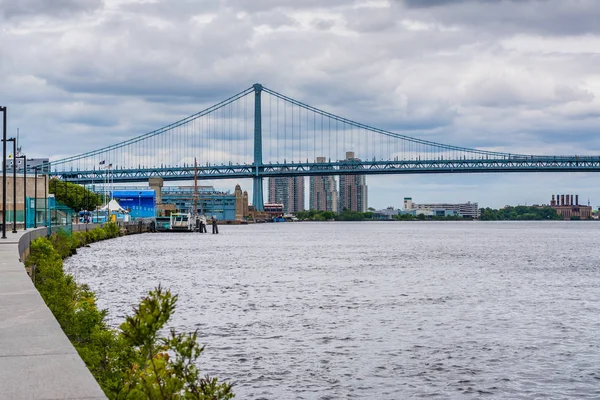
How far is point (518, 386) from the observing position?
14.0 meters

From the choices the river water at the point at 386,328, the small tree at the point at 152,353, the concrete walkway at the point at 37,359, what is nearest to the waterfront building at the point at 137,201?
the river water at the point at 386,328

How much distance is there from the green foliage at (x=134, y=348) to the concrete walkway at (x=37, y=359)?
546 millimetres

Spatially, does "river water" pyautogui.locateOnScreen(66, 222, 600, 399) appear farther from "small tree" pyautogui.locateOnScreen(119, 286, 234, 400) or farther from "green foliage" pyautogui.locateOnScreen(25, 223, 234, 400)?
"small tree" pyautogui.locateOnScreen(119, 286, 234, 400)

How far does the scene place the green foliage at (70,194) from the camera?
90.4 metres

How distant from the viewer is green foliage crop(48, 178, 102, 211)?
9038 centimetres

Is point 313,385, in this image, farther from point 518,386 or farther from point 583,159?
point 583,159

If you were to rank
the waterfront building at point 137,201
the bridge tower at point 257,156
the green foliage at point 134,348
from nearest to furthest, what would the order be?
the green foliage at point 134,348
the bridge tower at point 257,156
the waterfront building at point 137,201

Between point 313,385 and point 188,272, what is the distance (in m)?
28.0

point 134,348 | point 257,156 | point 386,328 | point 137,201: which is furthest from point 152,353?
point 137,201

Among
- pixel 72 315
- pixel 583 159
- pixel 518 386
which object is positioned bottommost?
pixel 518 386

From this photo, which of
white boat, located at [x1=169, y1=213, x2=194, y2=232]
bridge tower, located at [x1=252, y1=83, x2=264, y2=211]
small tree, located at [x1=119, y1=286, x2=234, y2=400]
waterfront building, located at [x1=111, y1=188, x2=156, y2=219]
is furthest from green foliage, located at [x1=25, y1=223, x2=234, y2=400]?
waterfront building, located at [x1=111, y1=188, x2=156, y2=219]

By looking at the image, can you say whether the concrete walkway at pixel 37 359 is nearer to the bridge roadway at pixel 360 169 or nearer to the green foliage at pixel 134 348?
the green foliage at pixel 134 348

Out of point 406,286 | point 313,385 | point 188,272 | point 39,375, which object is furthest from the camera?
point 188,272

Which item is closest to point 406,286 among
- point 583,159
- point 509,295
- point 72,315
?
point 509,295
